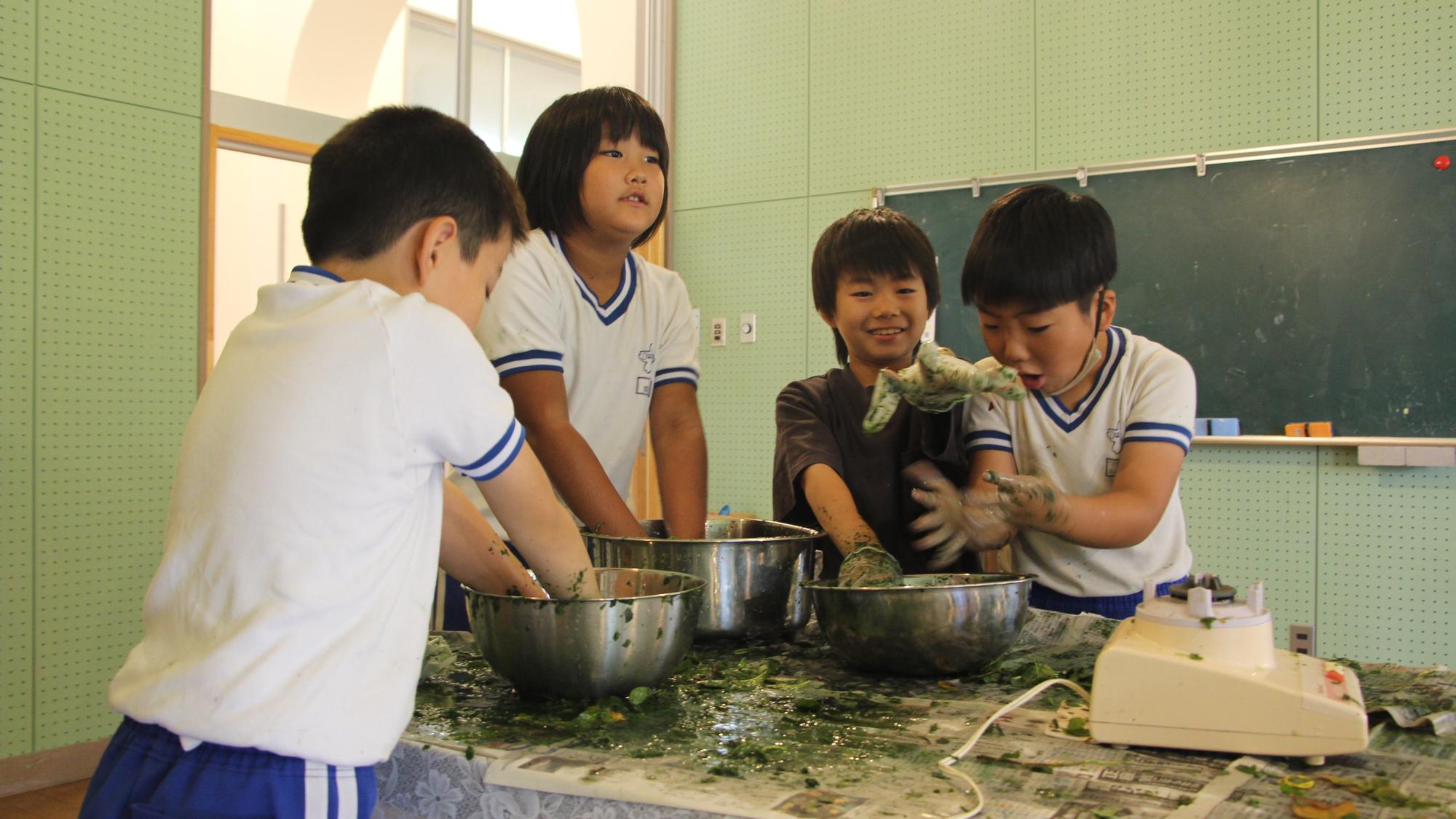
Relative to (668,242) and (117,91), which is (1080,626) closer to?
(117,91)

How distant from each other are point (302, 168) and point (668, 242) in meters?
1.61

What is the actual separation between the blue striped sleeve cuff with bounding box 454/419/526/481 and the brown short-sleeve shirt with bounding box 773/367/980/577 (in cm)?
77

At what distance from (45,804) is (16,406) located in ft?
3.31

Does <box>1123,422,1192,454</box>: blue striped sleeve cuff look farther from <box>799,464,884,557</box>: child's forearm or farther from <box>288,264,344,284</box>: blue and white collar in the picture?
<box>288,264,344,284</box>: blue and white collar

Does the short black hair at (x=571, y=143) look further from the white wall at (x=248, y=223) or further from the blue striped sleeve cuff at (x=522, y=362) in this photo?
the white wall at (x=248, y=223)

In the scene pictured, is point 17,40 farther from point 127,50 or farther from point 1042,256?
point 1042,256

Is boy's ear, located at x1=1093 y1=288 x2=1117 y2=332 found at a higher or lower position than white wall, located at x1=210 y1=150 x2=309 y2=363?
lower

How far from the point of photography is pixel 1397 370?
11.0 feet

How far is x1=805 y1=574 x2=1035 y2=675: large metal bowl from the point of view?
3.74 feet

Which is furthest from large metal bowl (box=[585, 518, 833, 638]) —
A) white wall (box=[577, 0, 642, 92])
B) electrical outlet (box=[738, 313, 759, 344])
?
Result: white wall (box=[577, 0, 642, 92])

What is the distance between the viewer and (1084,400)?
1668 mm

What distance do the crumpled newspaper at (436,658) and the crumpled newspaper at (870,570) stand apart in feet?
1.62

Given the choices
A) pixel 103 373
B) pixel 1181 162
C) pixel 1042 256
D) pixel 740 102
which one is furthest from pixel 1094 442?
pixel 740 102

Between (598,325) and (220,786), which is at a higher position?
(598,325)
